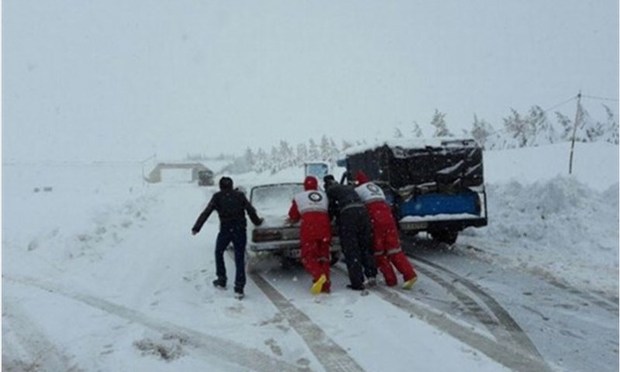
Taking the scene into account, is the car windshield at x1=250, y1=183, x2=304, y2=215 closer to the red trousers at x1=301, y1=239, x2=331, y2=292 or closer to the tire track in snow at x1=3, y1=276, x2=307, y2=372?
the red trousers at x1=301, y1=239, x2=331, y2=292

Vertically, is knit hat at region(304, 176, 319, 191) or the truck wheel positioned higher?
knit hat at region(304, 176, 319, 191)

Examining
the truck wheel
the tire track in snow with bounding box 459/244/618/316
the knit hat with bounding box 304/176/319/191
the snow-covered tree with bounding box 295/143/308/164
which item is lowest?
the snow-covered tree with bounding box 295/143/308/164

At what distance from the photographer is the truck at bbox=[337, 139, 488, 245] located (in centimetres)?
1035

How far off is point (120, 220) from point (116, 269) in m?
6.74

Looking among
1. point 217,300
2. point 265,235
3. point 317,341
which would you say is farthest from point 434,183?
point 317,341

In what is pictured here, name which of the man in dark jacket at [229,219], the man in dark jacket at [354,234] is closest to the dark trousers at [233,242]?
the man in dark jacket at [229,219]

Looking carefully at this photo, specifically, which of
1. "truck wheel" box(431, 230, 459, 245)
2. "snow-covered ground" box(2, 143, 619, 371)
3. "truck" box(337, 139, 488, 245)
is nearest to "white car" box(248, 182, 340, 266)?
"snow-covered ground" box(2, 143, 619, 371)

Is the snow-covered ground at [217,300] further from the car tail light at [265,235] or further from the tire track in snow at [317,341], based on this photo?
the car tail light at [265,235]

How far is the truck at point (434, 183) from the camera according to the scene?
408 inches

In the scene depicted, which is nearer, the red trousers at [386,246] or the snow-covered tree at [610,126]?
the red trousers at [386,246]

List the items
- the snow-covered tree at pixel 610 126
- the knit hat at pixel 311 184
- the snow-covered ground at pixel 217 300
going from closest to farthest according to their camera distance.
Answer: the snow-covered ground at pixel 217 300 < the knit hat at pixel 311 184 < the snow-covered tree at pixel 610 126

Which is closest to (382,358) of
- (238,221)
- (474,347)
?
(474,347)

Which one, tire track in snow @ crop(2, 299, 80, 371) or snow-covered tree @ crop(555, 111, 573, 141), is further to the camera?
snow-covered tree @ crop(555, 111, 573, 141)

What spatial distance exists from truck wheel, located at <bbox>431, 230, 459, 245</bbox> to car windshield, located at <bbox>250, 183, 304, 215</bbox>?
142 inches
